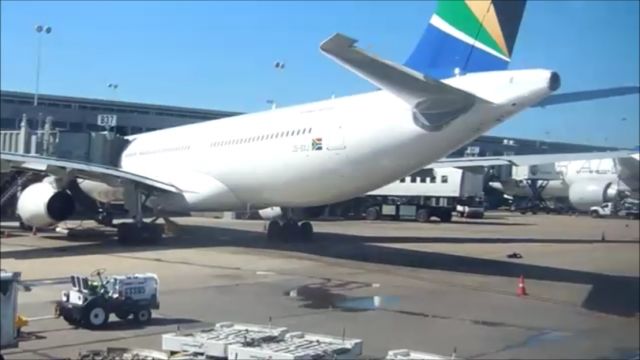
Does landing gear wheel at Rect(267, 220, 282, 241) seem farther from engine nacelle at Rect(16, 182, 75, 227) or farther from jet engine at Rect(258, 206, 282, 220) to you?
engine nacelle at Rect(16, 182, 75, 227)

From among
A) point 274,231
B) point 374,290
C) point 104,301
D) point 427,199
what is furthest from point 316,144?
point 427,199

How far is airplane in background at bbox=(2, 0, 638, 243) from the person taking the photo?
46.3ft

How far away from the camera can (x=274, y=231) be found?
23.7 meters

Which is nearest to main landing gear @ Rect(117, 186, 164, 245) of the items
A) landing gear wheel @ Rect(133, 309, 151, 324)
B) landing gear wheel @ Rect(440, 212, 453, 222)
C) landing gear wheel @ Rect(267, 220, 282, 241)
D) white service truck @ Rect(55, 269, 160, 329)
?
landing gear wheel @ Rect(267, 220, 282, 241)

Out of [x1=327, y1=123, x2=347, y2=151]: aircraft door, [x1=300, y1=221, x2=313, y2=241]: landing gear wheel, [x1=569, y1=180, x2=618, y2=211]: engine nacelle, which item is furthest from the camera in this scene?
[x1=300, y1=221, x2=313, y2=241]: landing gear wheel

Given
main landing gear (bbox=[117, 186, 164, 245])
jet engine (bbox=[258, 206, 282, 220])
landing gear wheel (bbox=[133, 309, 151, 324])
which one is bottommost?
landing gear wheel (bbox=[133, 309, 151, 324])

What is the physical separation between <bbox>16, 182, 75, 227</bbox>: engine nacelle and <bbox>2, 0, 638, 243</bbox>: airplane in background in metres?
0.03

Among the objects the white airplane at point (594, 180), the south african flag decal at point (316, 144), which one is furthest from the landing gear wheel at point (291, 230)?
the white airplane at point (594, 180)

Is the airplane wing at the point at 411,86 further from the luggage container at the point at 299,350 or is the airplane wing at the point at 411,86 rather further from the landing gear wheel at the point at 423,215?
the landing gear wheel at the point at 423,215

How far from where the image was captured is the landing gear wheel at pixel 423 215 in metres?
42.3

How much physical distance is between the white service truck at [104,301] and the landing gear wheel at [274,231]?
1395cm

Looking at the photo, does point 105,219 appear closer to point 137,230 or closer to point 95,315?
point 137,230

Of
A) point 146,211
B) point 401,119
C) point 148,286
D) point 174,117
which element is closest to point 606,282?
point 401,119

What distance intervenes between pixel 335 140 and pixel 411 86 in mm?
3844
